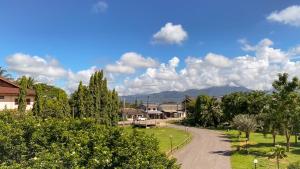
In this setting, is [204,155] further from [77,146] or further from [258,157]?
[77,146]

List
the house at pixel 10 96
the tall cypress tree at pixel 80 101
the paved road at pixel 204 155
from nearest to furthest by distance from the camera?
the paved road at pixel 204 155 < the house at pixel 10 96 < the tall cypress tree at pixel 80 101

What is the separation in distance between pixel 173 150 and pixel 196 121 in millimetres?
50391

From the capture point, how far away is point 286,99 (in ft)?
159

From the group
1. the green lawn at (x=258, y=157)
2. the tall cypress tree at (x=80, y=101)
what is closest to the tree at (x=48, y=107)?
the tall cypress tree at (x=80, y=101)

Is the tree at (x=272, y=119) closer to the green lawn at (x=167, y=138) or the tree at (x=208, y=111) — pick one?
the green lawn at (x=167, y=138)

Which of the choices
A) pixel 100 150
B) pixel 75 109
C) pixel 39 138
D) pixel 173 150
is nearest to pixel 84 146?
pixel 100 150

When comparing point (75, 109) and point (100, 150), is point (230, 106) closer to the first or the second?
point (75, 109)

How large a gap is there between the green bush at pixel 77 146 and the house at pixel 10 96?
38.2 meters

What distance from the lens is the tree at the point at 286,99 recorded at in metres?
48.1

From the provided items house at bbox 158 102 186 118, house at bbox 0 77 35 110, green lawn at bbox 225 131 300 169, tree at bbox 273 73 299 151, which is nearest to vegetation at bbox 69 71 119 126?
house at bbox 0 77 35 110

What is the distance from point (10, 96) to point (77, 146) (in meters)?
43.5

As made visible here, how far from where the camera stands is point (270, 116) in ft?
164

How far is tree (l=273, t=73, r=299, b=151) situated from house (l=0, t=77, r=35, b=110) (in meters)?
37.6

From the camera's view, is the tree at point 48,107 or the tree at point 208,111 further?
the tree at point 208,111
